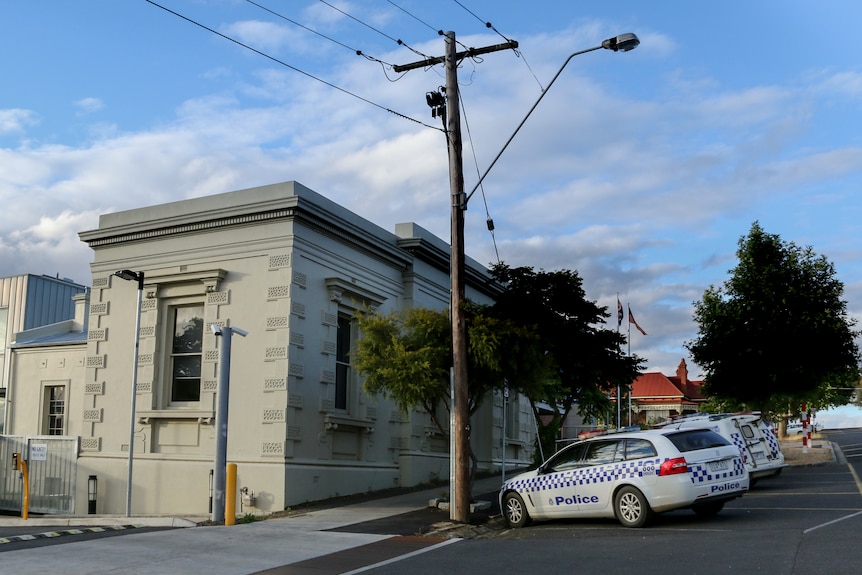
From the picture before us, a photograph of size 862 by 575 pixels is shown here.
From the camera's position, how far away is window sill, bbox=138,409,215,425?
66.8 ft

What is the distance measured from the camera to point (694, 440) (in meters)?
14.3

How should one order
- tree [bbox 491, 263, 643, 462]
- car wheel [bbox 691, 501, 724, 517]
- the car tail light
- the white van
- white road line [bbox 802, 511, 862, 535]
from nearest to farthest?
white road line [bbox 802, 511, 862, 535], the car tail light, car wheel [bbox 691, 501, 724, 517], the white van, tree [bbox 491, 263, 643, 462]

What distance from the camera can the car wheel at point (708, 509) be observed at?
14789 millimetres

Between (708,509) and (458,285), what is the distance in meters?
5.84

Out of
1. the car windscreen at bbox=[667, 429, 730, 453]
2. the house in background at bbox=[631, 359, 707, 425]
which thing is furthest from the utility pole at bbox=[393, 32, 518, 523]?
the house in background at bbox=[631, 359, 707, 425]

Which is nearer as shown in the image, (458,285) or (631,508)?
(631,508)

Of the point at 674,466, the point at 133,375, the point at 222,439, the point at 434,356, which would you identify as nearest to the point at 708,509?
the point at 674,466

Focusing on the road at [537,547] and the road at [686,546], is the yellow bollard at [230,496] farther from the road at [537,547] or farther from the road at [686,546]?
the road at [686,546]

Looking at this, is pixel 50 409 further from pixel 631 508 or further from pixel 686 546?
pixel 686 546

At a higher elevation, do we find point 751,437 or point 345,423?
point 345,423

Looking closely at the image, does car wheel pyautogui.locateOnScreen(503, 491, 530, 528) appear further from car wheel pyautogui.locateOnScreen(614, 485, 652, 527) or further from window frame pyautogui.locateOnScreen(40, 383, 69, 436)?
window frame pyautogui.locateOnScreen(40, 383, 69, 436)

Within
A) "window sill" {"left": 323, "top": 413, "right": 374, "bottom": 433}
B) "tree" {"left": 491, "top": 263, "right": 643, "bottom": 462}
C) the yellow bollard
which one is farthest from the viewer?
"tree" {"left": 491, "top": 263, "right": 643, "bottom": 462}

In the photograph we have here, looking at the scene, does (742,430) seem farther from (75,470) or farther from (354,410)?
(75,470)

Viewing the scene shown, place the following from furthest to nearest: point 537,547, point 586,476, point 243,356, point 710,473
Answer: point 243,356
point 586,476
point 710,473
point 537,547
